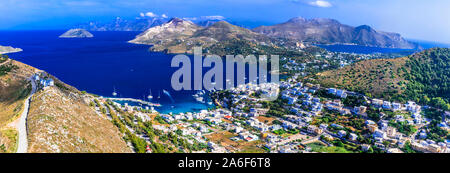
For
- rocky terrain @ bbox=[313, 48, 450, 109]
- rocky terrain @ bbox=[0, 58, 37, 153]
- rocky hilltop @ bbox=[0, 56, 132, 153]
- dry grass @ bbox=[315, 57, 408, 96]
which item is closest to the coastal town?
rocky hilltop @ bbox=[0, 56, 132, 153]

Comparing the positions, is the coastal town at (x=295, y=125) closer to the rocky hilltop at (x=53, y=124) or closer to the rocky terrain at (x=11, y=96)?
the rocky hilltop at (x=53, y=124)

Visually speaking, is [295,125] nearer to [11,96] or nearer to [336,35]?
[11,96]

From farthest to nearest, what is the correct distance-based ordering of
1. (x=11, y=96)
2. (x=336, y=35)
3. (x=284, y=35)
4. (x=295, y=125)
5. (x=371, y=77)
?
(x=336, y=35) → (x=284, y=35) → (x=371, y=77) → (x=295, y=125) → (x=11, y=96)

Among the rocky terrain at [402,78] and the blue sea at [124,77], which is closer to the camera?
the rocky terrain at [402,78]


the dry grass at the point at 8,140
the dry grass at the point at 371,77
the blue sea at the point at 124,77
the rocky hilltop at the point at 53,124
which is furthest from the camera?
the blue sea at the point at 124,77

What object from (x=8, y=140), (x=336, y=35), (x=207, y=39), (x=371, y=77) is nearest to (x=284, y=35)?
(x=336, y=35)

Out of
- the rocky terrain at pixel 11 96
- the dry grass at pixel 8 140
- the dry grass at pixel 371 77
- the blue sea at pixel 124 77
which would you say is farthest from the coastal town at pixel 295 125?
the dry grass at pixel 8 140

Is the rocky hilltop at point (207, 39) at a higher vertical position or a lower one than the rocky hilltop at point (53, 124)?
higher

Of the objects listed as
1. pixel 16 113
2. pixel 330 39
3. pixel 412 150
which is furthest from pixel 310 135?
pixel 330 39
